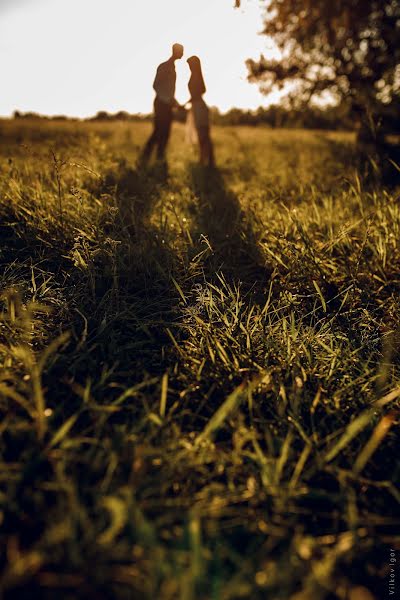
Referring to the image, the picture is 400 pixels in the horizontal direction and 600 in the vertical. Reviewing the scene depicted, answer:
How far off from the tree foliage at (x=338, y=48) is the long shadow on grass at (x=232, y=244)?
13.4ft

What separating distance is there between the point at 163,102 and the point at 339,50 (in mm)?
5720

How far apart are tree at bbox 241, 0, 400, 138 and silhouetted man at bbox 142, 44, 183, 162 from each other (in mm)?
2845

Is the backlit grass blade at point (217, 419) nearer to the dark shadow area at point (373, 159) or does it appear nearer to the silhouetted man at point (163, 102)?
the dark shadow area at point (373, 159)

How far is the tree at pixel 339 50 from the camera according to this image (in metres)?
6.89

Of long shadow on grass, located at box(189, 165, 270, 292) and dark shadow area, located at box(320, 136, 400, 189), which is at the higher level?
dark shadow area, located at box(320, 136, 400, 189)

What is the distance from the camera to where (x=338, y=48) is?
8602mm

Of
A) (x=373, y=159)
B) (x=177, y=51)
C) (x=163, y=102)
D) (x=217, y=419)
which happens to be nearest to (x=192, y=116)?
(x=163, y=102)

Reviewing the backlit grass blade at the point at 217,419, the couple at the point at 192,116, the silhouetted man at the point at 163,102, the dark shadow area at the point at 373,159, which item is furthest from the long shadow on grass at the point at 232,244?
the couple at the point at 192,116

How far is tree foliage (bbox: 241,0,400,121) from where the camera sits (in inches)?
272

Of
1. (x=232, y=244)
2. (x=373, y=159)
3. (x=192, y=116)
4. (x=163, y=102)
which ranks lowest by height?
(x=232, y=244)

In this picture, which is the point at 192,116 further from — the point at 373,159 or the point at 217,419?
the point at 217,419

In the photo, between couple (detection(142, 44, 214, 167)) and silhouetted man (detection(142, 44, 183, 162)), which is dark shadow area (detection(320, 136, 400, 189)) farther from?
silhouetted man (detection(142, 44, 183, 162))

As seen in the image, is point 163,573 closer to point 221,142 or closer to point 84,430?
point 84,430

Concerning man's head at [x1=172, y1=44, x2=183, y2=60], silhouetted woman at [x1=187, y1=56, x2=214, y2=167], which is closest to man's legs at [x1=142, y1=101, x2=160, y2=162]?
silhouetted woman at [x1=187, y1=56, x2=214, y2=167]
